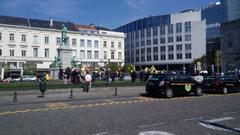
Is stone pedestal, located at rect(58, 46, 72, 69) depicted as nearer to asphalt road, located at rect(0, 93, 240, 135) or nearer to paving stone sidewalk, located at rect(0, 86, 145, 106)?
paving stone sidewalk, located at rect(0, 86, 145, 106)

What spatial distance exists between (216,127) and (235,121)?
5.47ft

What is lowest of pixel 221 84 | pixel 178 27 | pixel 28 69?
pixel 221 84

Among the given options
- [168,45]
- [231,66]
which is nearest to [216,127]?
[231,66]

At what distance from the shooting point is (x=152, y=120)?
12.1 meters

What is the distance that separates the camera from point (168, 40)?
115 metres

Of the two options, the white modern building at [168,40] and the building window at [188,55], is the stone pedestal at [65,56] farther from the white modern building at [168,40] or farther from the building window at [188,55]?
the building window at [188,55]

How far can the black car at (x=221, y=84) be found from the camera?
26.6 m

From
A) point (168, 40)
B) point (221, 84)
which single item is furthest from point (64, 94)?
point (168, 40)

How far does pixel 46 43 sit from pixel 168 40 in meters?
41.9

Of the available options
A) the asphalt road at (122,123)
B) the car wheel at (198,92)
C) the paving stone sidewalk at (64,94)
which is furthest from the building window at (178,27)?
the asphalt road at (122,123)

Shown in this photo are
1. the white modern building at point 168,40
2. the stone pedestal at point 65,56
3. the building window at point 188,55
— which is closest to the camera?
the stone pedestal at point 65,56

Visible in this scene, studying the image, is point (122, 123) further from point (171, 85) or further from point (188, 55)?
point (188, 55)

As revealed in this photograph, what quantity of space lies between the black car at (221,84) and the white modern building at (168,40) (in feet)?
273

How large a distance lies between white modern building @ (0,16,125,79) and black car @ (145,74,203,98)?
61.7 m
